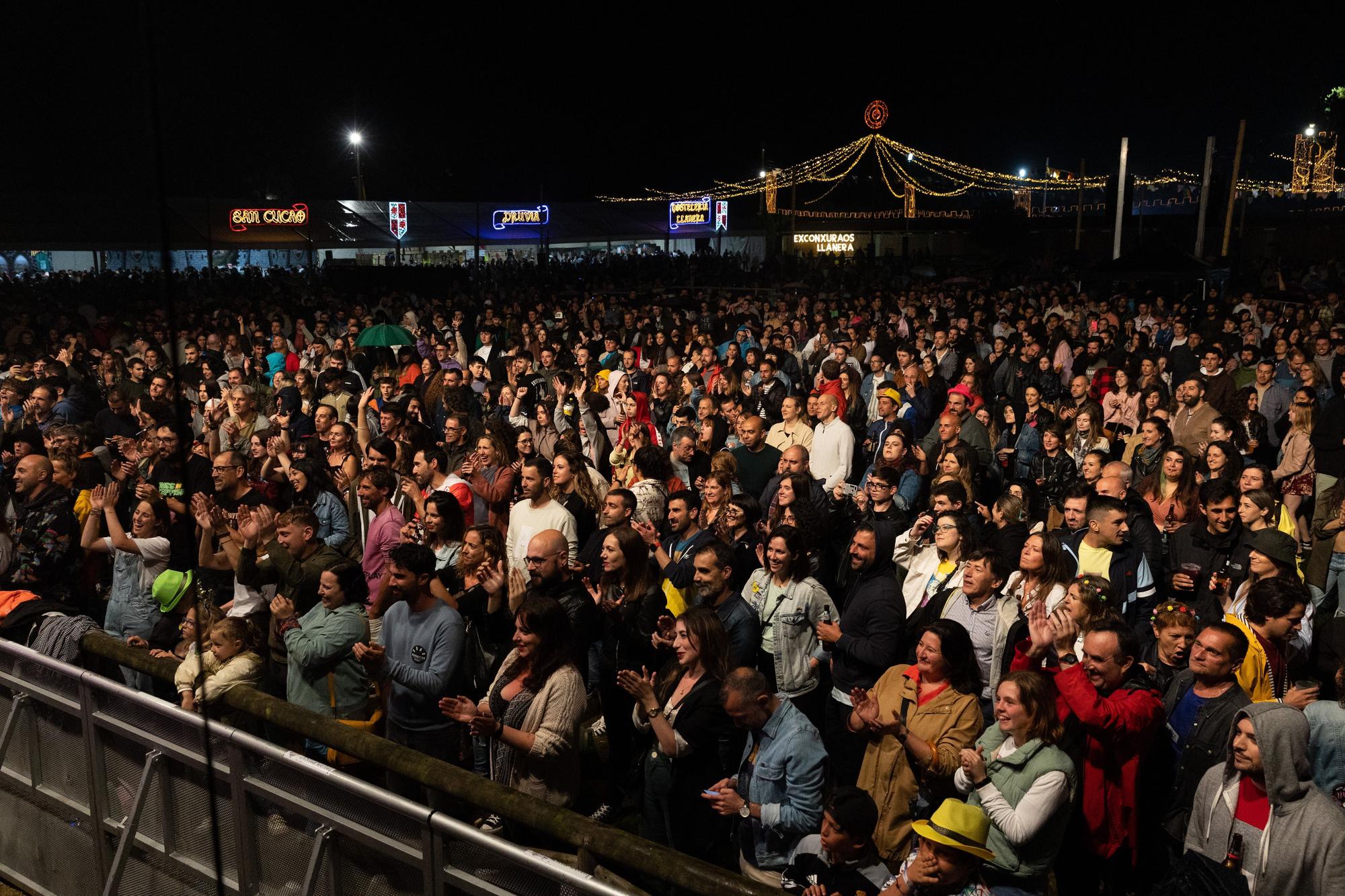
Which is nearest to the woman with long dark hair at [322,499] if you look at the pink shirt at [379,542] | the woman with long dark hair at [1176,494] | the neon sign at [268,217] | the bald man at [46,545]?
the pink shirt at [379,542]

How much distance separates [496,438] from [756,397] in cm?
350

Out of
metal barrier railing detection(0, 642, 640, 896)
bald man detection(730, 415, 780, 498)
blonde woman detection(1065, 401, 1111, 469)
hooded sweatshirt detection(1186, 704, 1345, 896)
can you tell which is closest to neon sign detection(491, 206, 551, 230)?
bald man detection(730, 415, 780, 498)

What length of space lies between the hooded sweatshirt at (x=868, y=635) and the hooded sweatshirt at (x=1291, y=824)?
1.52 metres

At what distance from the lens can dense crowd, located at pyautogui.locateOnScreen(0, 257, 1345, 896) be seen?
11.1 feet

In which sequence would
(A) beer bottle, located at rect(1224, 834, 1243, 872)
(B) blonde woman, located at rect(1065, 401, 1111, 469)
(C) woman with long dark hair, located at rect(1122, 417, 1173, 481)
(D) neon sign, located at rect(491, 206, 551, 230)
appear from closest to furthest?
(A) beer bottle, located at rect(1224, 834, 1243, 872) < (C) woman with long dark hair, located at rect(1122, 417, 1173, 481) < (B) blonde woman, located at rect(1065, 401, 1111, 469) < (D) neon sign, located at rect(491, 206, 551, 230)

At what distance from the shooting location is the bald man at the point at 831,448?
7711 mm

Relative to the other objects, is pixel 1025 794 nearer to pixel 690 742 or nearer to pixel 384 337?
pixel 690 742

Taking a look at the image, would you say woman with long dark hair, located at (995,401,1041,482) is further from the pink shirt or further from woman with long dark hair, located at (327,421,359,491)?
woman with long dark hair, located at (327,421,359,491)

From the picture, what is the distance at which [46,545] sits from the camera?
5.68 m

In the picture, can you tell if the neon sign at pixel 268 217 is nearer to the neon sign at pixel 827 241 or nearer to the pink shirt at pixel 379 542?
the neon sign at pixel 827 241

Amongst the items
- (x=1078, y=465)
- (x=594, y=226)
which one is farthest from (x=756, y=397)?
(x=594, y=226)

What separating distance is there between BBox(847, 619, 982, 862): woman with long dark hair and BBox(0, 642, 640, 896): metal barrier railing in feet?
4.75

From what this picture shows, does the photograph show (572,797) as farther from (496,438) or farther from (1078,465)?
(1078,465)

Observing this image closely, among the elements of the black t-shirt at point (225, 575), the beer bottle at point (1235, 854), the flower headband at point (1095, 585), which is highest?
the flower headband at point (1095, 585)
